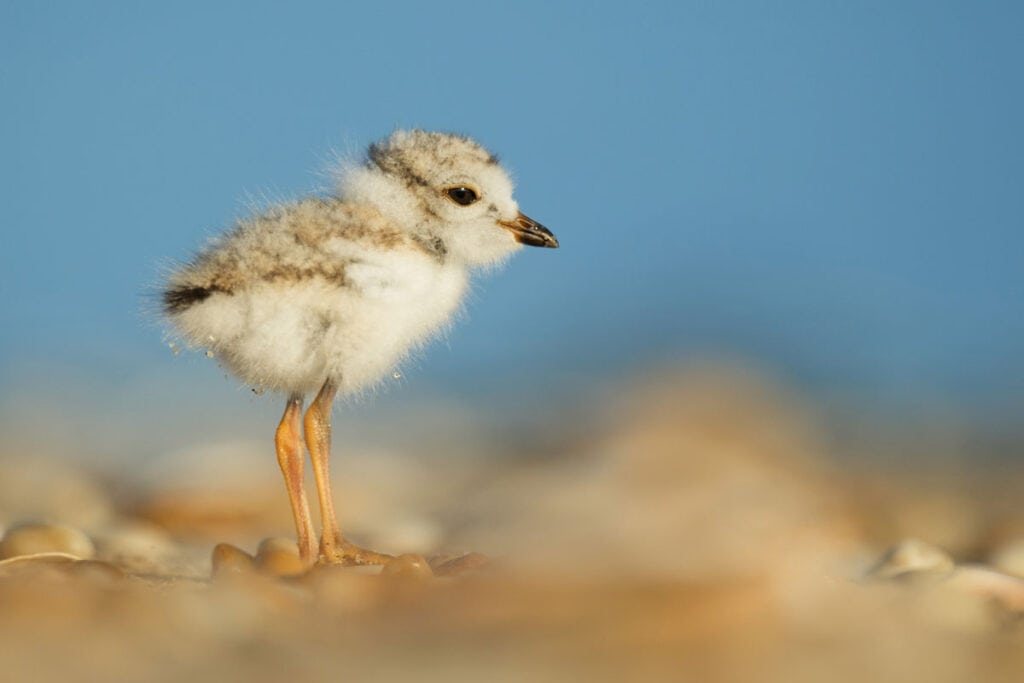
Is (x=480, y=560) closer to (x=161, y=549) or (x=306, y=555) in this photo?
(x=306, y=555)

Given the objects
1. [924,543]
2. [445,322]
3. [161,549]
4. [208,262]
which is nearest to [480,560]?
[445,322]

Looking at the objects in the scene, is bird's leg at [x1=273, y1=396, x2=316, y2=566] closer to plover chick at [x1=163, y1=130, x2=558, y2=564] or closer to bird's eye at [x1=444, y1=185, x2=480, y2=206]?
plover chick at [x1=163, y1=130, x2=558, y2=564]

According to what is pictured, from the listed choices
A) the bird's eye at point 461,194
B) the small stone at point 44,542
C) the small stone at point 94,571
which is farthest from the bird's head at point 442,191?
the small stone at point 44,542

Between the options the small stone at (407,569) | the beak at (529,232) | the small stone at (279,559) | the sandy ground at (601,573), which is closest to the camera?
the sandy ground at (601,573)

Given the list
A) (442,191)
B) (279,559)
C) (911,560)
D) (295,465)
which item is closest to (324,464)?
(295,465)

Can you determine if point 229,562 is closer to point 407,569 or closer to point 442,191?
point 407,569

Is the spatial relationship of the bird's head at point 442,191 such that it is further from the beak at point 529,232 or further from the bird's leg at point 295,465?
the bird's leg at point 295,465
